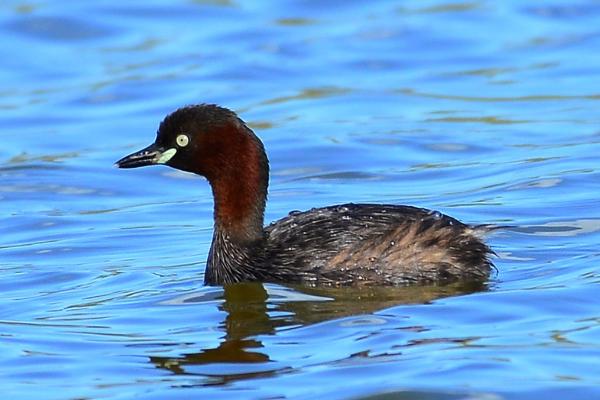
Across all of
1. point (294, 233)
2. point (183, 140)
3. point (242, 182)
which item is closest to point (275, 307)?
point (294, 233)

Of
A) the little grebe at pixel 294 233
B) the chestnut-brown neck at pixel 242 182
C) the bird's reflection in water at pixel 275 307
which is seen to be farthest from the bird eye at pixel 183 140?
the bird's reflection in water at pixel 275 307

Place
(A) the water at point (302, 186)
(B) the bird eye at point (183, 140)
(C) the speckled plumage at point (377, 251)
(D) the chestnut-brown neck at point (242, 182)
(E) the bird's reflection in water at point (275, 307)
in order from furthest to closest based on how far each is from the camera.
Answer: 1. (B) the bird eye at point (183, 140)
2. (D) the chestnut-brown neck at point (242, 182)
3. (C) the speckled plumage at point (377, 251)
4. (E) the bird's reflection in water at point (275, 307)
5. (A) the water at point (302, 186)

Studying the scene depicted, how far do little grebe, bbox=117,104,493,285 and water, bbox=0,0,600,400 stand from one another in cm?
17

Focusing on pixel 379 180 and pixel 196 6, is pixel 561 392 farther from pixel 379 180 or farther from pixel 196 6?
pixel 196 6

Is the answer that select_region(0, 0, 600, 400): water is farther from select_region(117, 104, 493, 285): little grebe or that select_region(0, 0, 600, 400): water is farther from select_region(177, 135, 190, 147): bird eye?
select_region(177, 135, 190, 147): bird eye

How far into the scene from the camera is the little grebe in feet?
36.6

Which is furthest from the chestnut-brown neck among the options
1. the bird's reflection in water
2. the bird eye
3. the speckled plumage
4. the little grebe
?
the bird's reflection in water

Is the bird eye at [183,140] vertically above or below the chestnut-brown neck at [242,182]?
above

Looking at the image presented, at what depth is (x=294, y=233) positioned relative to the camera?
11453 mm

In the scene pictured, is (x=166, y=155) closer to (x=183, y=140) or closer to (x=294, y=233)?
(x=183, y=140)

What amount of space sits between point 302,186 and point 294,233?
425cm

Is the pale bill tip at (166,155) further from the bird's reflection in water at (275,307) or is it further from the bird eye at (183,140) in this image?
the bird's reflection in water at (275,307)

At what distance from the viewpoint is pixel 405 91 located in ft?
65.2

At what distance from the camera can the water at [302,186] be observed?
9234 mm
